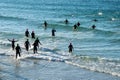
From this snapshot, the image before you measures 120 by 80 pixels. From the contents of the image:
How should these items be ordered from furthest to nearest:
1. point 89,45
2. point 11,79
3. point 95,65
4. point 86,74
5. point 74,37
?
1. point 74,37
2. point 89,45
3. point 95,65
4. point 86,74
5. point 11,79

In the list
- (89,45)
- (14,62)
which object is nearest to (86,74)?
(14,62)

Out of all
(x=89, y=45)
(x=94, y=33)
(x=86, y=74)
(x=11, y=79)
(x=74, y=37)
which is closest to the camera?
(x=11, y=79)

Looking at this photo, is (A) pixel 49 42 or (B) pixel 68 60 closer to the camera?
(B) pixel 68 60

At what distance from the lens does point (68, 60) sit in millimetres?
29547

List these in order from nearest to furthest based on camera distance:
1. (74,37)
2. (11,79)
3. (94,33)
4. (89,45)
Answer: (11,79)
(89,45)
(74,37)
(94,33)

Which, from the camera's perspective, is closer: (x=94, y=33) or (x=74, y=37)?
(x=74, y=37)

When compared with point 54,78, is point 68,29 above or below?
above

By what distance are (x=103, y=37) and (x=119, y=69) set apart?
1872 cm

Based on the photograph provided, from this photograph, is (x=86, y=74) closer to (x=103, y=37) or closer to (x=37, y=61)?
(x=37, y=61)

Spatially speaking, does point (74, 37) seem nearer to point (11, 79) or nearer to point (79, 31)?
point (79, 31)

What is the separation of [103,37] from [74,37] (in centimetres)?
405

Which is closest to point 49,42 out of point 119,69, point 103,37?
point 103,37

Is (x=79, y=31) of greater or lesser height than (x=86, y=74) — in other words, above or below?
above

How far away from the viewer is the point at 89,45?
1492 inches
